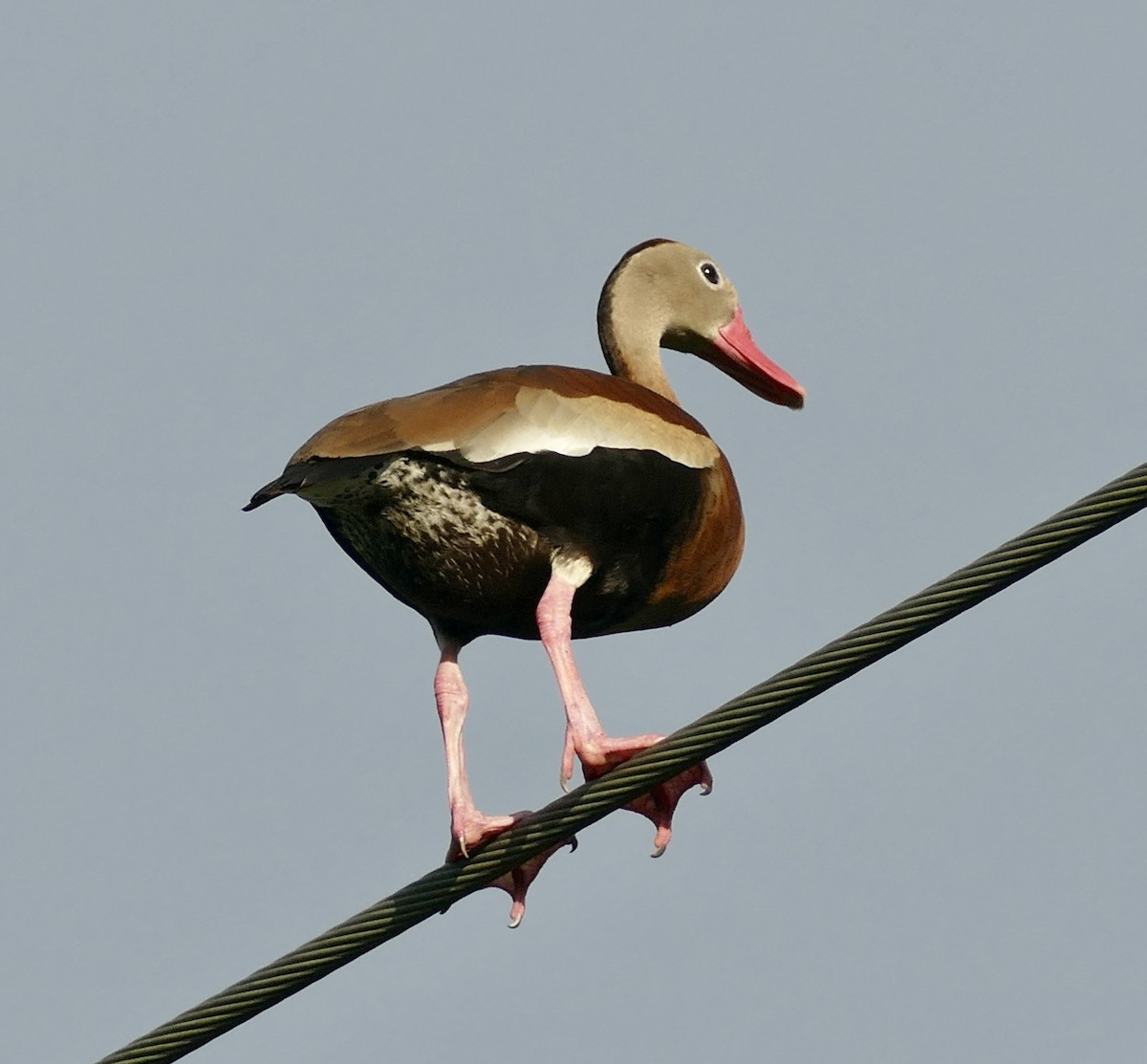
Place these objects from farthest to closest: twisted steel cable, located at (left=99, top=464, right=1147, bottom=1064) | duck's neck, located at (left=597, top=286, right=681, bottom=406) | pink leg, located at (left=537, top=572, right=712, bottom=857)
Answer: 1. duck's neck, located at (left=597, top=286, right=681, bottom=406)
2. pink leg, located at (left=537, top=572, right=712, bottom=857)
3. twisted steel cable, located at (left=99, top=464, right=1147, bottom=1064)

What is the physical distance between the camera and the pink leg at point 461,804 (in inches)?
314

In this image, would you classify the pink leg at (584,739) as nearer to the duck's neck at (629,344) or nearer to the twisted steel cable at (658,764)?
the twisted steel cable at (658,764)

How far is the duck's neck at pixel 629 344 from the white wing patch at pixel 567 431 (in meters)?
1.19

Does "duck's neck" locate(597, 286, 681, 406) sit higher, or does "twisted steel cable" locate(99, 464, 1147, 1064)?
"duck's neck" locate(597, 286, 681, 406)

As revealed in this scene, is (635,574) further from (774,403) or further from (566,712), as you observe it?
(774,403)

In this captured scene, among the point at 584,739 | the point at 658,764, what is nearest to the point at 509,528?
the point at 584,739

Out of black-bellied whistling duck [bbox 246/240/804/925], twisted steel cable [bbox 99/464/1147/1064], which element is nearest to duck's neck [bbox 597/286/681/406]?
black-bellied whistling duck [bbox 246/240/804/925]

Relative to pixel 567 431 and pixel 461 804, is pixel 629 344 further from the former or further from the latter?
pixel 461 804

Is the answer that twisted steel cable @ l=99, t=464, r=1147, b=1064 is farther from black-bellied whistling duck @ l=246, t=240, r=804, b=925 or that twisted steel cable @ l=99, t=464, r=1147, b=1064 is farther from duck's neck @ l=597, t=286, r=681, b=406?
duck's neck @ l=597, t=286, r=681, b=406

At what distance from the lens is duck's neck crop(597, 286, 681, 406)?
32.2 ft

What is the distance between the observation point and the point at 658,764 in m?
6.91

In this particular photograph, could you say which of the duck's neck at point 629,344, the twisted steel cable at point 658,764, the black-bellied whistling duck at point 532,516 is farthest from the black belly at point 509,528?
the duck's neck at point 629,344

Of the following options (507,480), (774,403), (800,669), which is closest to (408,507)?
(507,480)

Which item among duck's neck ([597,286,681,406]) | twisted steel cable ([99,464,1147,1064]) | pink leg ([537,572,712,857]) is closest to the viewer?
twisted steel cable ([99,464,1147,1064])
